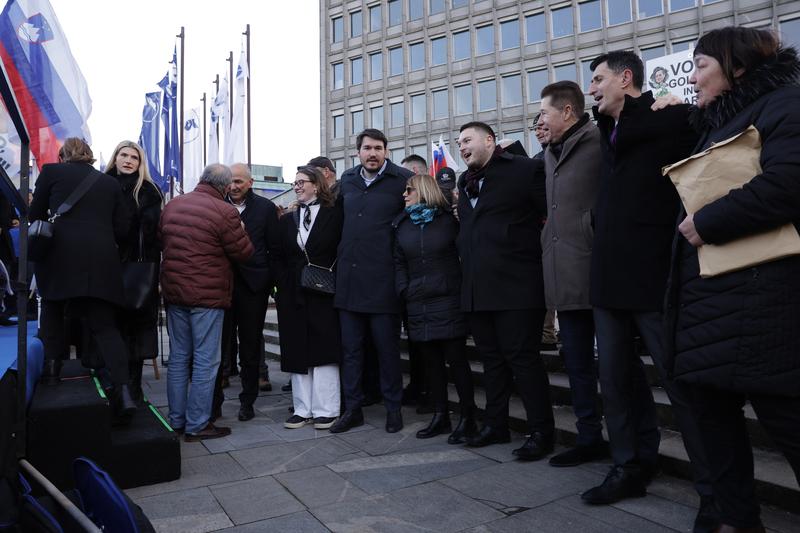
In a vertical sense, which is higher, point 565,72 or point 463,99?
point 565,72

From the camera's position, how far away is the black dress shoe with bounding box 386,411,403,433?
4620 millimetres

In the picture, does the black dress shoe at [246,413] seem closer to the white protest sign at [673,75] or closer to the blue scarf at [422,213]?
the blue scarf at [422,213]

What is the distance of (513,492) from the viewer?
3197 millimetres

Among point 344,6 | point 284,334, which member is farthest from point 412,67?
point 284,334

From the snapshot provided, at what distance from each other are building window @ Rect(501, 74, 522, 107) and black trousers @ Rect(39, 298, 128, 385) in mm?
35466

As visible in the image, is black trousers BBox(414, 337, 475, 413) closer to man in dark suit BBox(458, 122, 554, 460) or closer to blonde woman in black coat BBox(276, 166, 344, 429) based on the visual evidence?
man in dark suit BBox(458, 122, 554, 460)

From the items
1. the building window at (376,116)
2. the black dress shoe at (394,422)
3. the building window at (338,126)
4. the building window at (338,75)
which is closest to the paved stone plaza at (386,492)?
the black dress shoe at (394,422)

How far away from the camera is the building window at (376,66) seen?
140 feet

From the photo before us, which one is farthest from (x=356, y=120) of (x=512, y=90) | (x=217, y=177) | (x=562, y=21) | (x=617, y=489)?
(x=617, y=489)

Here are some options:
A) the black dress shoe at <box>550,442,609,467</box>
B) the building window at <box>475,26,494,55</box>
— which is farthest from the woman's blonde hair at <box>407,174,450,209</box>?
the building window at <box>475,26,494,55</box>

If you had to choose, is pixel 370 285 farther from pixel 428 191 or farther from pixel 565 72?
pixel 565 72

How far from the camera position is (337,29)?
4503 cm

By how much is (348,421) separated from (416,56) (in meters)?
40.0

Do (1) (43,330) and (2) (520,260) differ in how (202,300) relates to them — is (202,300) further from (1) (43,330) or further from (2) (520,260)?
(2) (520,260)
